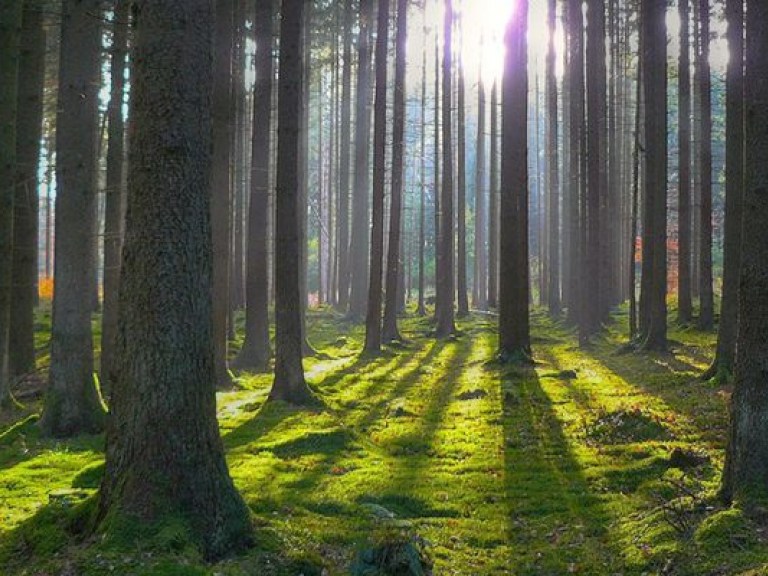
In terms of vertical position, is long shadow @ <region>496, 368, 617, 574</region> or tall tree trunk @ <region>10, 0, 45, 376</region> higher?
tall tree trunk @ <region>10, 0, 45, 376</region>

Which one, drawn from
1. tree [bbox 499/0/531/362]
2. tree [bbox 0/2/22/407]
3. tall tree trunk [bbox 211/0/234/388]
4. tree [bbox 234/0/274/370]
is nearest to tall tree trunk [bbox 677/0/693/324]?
tree [bbox 499/0/531/362]

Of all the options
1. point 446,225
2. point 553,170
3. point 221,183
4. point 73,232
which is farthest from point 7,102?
point 553,170

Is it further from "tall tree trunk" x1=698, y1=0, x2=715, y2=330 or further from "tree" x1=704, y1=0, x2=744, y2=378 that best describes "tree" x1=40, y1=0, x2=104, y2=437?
"tall tree trunk" x1=698, y1=0, x2=715, y2=330

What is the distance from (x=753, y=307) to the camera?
5.50 m

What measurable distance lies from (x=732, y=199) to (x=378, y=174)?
8602mm

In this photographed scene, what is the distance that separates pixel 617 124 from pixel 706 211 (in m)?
18.2

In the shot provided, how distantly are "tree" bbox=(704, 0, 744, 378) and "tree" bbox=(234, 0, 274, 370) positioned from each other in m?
8.66

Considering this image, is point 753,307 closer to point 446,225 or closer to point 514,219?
point 514,219

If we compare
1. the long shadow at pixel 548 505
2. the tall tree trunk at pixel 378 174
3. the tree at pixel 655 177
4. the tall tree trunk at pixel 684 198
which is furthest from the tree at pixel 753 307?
the tall tree trunk at pixel 684 198

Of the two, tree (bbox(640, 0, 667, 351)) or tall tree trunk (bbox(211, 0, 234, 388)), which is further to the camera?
tree (bbox(640, 0, 667, 351))

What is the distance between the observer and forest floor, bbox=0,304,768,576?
4.97m

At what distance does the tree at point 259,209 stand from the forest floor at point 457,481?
70.8 inches

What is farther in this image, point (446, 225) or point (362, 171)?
point (362, 171)

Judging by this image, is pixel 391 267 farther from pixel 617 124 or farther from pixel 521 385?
pixel 617 124
